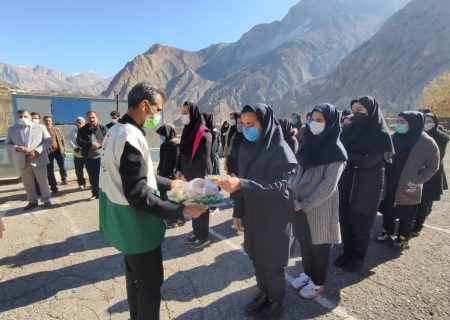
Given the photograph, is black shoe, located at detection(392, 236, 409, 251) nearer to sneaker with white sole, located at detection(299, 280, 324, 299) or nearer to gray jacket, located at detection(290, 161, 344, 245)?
sneaker with white sole, located at detection(299, 280, 324, 299)

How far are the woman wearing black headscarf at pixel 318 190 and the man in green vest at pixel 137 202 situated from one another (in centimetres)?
114

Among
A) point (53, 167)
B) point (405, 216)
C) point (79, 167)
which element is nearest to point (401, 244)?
point (405, 216)

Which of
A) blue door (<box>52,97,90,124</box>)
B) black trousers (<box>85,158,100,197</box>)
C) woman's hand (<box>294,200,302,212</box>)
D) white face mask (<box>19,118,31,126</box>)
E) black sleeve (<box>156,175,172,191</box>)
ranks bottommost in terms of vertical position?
black trousers (<box>85,158,100,197</box>)

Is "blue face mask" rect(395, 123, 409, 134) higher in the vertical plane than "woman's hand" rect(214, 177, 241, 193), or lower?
higher

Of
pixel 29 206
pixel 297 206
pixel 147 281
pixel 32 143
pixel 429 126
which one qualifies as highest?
pixel 429 126

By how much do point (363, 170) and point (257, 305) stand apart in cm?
190

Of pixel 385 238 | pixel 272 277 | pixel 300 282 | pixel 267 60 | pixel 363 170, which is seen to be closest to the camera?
pixel 272 277

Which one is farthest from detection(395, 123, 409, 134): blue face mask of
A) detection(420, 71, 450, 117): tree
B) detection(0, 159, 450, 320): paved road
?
detection(420, 71, 450, 117): tree

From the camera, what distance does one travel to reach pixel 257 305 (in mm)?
2623

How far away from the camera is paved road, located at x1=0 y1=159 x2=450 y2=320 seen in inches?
106

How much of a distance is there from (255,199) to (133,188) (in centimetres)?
102

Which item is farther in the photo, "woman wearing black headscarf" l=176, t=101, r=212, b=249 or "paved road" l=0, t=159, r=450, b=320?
"woman wearing black headscarf" l=176, t=101, r=212, b=249

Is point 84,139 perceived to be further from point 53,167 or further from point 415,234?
point 415,234

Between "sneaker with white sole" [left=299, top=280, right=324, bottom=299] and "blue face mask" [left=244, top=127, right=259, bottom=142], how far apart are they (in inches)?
65.6
